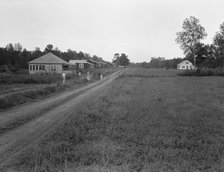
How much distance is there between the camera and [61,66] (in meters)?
43.8

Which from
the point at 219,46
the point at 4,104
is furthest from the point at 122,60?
the point at 4,104

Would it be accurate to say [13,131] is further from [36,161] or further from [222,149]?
[222,149]

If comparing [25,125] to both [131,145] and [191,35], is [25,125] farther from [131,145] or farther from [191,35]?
[191,35]

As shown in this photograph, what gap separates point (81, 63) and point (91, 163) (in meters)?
69.6

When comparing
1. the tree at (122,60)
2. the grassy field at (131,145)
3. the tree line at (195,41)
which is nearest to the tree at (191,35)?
the tree line at (195,41)

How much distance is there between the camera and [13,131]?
6.58 metres

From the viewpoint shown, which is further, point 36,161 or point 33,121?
point 33,121

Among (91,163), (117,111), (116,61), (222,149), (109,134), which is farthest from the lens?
(116,61)

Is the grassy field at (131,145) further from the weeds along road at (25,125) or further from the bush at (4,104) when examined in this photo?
the bush at (4,104)

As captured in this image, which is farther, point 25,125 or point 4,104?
point 4,104

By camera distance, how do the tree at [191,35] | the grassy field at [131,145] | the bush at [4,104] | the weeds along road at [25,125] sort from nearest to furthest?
the grassy field at [131,145] → the weeds along road at [25,125] → the bush at [4,104] → the tree at [191,35]

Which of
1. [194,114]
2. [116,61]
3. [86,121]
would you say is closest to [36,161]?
[86,121]

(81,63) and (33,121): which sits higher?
(81,63)

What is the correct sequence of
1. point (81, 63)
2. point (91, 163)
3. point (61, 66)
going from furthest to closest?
point (81, 63), point (61, 66), point (91, 163)
